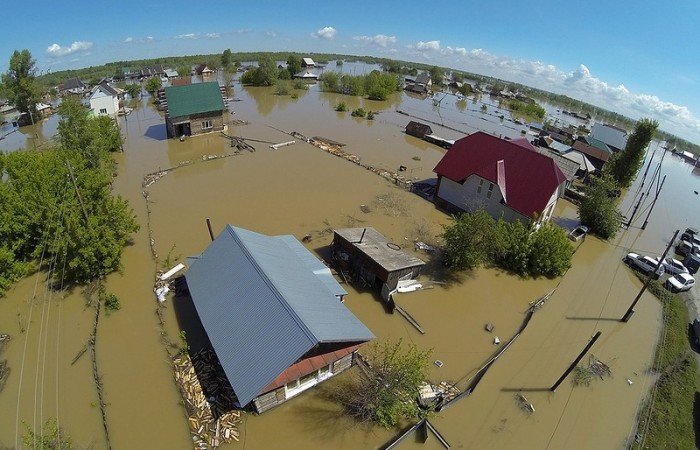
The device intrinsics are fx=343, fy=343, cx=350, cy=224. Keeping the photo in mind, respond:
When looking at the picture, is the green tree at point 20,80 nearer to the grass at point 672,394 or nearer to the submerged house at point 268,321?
the submerged house at point 268,321

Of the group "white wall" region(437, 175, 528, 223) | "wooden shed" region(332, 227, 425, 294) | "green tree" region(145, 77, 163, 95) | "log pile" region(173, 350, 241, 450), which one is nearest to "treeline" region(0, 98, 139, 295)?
"log pile" region(173, 350, 241, 450)

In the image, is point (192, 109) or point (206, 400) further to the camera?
point (192, 109)

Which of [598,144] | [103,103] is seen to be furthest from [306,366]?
[103,103]

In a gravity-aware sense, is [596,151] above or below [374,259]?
above

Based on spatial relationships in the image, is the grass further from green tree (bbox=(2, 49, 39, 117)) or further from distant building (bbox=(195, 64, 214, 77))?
distant building (bbox=(195, 64, 214, 77))

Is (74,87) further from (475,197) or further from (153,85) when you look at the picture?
(475,197)

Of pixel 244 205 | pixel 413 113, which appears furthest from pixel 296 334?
pixel 413 113

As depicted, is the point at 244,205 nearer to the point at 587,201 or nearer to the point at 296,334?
the point at 296,334
